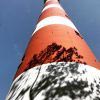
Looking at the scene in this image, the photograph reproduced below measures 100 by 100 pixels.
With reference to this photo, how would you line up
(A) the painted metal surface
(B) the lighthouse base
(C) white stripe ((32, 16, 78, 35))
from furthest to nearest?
(C) white stripe ((32, 16, 78, 35))
(A) the painted metal surface
(B) the lighthouse base

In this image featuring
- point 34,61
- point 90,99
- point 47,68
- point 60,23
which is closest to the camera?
point 90,99

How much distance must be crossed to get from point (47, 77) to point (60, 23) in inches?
29.4

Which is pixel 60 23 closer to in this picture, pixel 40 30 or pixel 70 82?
pixel 40 30

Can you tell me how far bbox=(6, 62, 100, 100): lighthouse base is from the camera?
115 centimetres

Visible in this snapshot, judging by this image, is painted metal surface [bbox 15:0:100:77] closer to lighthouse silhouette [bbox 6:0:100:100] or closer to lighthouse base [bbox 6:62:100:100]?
lighthouse silhouette [bbox 6:0:100:100]

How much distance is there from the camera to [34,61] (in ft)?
4.98

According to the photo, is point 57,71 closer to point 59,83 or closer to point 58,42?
point 59,83

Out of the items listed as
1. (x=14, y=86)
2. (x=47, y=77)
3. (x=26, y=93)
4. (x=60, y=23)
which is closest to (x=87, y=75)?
(x=47, y=77)

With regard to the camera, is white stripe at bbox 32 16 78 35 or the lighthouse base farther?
white stripe at bbox 32 16 78 35

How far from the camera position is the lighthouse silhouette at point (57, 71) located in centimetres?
117

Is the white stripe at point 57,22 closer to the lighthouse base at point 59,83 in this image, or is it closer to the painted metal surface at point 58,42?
the painted metal surface at point 58,42

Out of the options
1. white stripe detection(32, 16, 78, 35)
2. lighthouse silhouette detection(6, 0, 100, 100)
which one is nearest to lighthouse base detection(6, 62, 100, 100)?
lighthouse silhouette detection(6, 0, 100, 100)

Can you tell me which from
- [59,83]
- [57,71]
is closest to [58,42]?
[57,71]

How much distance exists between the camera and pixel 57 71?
4.31 feet
